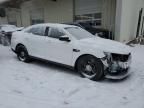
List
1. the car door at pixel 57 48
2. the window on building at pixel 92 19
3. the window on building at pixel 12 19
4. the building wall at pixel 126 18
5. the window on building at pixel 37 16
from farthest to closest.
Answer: the window on building at pixel 12 19 < the window on building at pixel 37 16 < the window on building at pixel 92 19 < the building wall at pixel 126 18 < the car door at pixel 57 48

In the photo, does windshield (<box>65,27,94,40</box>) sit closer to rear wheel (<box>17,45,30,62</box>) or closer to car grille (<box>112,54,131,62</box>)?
car grille (<box>112,54,131,62</box>)

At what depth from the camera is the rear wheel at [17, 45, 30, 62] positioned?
22.4ft

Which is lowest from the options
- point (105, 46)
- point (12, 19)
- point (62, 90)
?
point (62, 90)

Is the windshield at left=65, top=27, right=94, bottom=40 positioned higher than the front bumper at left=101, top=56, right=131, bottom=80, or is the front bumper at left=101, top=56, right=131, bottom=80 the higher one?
the windshield at left=65, top=27, right=94, bottom=40

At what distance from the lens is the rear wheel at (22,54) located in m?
6.83

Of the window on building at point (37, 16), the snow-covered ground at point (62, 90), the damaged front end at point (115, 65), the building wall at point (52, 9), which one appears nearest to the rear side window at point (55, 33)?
the snow-covered ground at point (62, 90)

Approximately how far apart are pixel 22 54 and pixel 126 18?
7.71 meters

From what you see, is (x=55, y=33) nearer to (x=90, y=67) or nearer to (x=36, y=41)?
(x=36, y=41)

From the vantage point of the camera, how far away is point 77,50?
5.25m

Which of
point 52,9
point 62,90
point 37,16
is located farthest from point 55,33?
point 37,16

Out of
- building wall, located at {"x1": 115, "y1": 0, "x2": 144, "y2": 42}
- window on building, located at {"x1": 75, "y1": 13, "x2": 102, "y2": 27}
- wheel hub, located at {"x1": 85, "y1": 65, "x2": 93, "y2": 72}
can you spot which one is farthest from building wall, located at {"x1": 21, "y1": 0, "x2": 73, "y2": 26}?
wheel hub, located at {"x1": 85, "y1": 65, "x2": 93, "y2": 72}

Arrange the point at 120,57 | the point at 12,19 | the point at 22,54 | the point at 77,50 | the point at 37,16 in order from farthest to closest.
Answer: the point at 12,19, the point at 37,16, the point at 22,54, the point at 77,50, the point at 120,57

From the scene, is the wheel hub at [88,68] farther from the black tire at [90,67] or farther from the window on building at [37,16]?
the window on building at [37,16]

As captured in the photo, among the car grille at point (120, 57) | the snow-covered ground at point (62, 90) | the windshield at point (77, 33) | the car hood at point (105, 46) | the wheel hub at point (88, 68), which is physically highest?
the windshield at point (77, 33)
